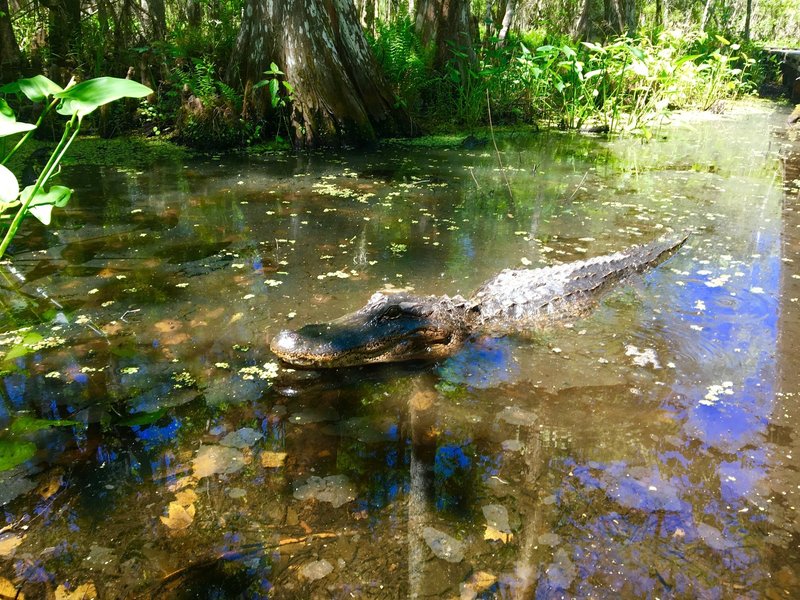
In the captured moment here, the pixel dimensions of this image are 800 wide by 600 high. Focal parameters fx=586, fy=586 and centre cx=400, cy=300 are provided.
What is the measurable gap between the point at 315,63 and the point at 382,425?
704 cm

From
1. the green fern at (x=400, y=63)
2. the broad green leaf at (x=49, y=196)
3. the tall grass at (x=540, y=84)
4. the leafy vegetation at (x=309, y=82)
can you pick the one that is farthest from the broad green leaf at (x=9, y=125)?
the tall grass at (x=540, y=84)

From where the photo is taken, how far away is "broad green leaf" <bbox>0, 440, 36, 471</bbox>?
2.38 m

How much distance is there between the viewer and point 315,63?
332 inches

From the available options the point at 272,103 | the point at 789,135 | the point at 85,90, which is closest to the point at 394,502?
the point at 85,90

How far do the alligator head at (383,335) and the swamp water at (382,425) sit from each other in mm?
132

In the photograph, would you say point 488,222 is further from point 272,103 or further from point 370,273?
point 272,103

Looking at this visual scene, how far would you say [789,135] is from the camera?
422 inches

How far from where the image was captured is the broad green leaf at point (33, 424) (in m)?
2.59

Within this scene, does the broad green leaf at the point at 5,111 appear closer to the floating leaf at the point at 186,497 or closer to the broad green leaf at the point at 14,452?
the broad green leaf at the point at 14,452

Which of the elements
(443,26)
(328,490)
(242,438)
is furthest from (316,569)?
(443,26)

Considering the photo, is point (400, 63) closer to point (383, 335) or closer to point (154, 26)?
point (154, 26)

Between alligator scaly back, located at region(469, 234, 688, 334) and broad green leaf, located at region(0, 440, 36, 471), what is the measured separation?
239 centimetres

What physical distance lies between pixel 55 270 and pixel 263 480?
9.41ft

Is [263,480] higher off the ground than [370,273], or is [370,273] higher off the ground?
[370,273]
